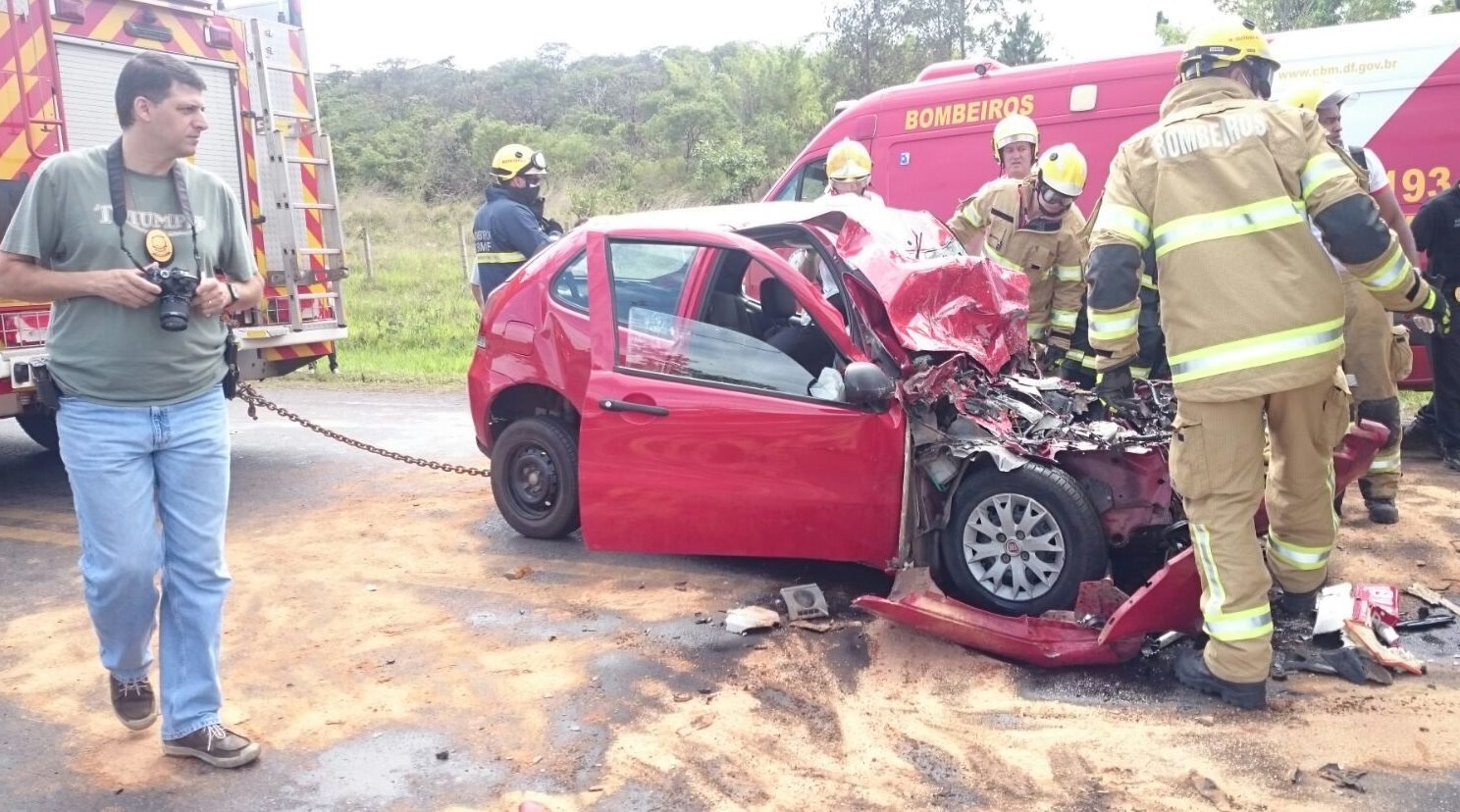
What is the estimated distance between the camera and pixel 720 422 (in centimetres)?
463

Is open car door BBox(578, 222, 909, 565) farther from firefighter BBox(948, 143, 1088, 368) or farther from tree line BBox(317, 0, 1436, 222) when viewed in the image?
tree line BBox(317, 0, 1436, 222)

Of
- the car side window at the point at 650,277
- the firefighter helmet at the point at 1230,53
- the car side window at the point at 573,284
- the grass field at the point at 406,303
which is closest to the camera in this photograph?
the firefighter helmet at the point at 1230,53

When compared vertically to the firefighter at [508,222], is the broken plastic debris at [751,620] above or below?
below

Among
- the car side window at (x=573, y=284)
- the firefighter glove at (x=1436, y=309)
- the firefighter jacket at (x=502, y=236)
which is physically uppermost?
the firefighter jacket at (x=502, y=236)

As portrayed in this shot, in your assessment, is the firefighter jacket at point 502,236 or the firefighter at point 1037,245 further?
the firefighter jacket at point 502,236

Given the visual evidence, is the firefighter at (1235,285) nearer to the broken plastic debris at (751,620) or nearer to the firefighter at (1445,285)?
the broken plastic debris at (751,620)

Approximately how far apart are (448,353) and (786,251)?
1012 centimetres

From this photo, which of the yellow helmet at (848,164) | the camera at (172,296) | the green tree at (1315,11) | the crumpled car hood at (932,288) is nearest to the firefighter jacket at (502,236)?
the yellow helmet at (848,164)

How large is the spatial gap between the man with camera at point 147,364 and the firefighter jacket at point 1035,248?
4.07m

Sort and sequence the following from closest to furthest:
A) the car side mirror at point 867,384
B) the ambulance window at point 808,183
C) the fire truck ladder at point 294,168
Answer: the car side mirror at point 867,384 < the fire truck ladder at point 294,168 < the ambulance window at point 808,183

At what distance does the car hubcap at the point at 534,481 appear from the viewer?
5.59 meters

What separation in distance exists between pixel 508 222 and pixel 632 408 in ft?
8.88

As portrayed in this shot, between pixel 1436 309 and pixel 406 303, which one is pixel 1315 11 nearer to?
pixel 406 303

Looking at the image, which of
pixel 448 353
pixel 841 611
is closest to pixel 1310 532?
pixel 841 611
